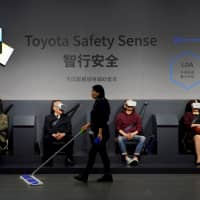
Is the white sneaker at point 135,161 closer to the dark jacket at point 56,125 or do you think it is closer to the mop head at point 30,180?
the dark jacket at point 56,125

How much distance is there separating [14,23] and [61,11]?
898 mm

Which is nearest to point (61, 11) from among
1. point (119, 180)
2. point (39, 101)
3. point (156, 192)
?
point (39, 101)

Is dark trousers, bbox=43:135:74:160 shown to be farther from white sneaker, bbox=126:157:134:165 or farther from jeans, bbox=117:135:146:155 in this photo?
white sneaker, bbox=126:157:134:165

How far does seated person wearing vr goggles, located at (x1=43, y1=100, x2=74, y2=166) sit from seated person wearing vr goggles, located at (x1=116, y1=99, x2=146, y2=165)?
863mm

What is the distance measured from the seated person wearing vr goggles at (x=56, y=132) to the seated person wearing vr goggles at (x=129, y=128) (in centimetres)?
86

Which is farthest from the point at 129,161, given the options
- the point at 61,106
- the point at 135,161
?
the point at 61,106

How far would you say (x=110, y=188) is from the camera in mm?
6461

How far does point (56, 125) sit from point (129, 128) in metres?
1.27

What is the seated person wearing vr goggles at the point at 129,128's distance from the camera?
7.94 meters

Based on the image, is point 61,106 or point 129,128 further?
point 61,106

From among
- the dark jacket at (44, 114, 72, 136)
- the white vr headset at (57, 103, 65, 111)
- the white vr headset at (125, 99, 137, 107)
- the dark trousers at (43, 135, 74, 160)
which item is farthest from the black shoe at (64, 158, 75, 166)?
the white vr headset at (125, 99, 137, 107)

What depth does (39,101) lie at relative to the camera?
8766mm

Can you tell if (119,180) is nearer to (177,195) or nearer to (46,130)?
(177,195)

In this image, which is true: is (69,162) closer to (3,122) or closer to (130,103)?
(3,122)
